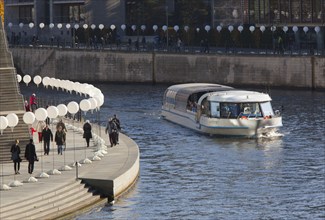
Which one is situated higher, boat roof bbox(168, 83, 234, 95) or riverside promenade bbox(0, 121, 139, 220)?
boat roof bbox(168, 83, 234, 95)

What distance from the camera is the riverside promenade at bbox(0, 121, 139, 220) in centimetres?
6206

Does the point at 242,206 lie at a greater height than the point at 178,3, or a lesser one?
lesser

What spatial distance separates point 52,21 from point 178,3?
1989 centimetres

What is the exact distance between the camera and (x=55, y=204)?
63312 mm

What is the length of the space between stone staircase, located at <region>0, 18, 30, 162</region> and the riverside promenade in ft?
4.12

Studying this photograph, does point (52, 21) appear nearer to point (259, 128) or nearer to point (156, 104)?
point (156, 104)

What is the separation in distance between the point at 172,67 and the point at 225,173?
75.5m

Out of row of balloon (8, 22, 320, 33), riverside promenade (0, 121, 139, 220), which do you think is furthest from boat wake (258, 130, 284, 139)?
row of balloon (8, 22, 320, 33)

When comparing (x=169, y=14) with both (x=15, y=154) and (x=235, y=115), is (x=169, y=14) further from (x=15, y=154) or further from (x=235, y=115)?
(x=15, y=154)

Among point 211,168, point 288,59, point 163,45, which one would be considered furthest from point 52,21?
point 211,168

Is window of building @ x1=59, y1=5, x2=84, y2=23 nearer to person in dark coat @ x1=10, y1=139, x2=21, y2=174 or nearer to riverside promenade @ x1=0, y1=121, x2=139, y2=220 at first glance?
riverside promenade @ x1=0, y1=121, x2=139, y2=220

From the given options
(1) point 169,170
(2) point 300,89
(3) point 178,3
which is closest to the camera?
(1) point 169,170

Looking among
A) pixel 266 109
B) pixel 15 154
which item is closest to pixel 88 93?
pixel 266 109

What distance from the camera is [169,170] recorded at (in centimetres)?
8194
